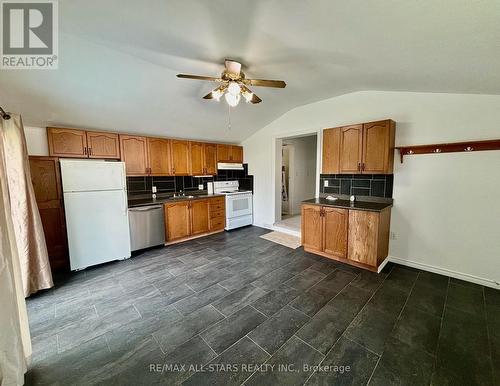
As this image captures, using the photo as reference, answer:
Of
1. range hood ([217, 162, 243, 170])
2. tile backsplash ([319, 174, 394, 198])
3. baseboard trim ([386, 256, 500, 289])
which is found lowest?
baseboard trim ([386, 256, 500, 289])

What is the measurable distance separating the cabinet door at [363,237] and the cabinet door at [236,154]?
3229 mm

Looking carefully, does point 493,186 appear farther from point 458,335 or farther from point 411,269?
point 458,335

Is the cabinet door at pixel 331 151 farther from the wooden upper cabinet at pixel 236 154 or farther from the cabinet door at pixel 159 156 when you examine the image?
the cabinet door at pixel 159 156

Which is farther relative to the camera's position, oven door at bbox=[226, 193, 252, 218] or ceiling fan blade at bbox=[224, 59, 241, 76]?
oven door at bbox=[226, 193, 252, 218]

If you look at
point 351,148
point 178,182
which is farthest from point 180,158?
point 351,148

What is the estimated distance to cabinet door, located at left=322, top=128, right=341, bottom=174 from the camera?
337 centimetres

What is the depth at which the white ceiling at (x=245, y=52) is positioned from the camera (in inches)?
52.8

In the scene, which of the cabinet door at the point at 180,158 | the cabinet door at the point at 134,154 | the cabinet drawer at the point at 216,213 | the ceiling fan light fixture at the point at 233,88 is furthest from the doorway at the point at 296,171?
the ceiling fan light fixture at the point at 233,88

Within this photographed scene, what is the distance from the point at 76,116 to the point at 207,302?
3.21 metres

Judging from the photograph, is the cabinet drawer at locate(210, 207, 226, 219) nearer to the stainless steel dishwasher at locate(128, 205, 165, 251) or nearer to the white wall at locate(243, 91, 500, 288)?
the stainless steel dishwasher at locate(128, 205, 165, 251)

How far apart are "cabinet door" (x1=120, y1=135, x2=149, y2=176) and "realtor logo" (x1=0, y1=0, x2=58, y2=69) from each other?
5.02 feet

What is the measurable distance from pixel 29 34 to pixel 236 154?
12.8 feet

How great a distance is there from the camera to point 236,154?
17.5 ft

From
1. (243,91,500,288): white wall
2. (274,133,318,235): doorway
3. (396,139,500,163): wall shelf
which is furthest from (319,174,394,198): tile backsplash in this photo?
(274,133,318,235): doorway
